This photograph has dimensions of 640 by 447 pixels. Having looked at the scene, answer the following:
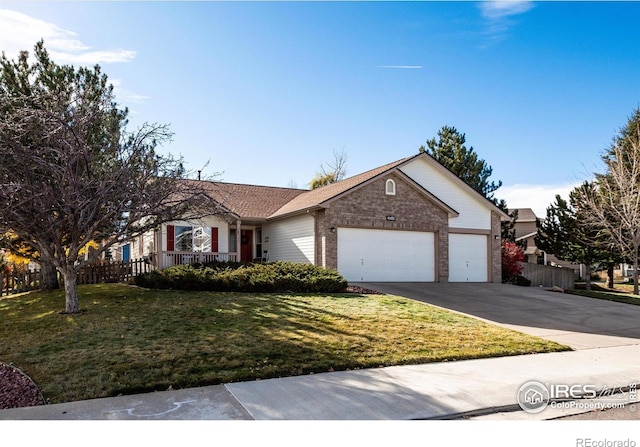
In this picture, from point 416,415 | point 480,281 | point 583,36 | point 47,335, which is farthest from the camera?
point 480,281

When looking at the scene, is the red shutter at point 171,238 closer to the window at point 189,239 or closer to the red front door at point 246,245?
the window at point 189,239

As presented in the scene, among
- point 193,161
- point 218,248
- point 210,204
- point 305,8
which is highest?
point 305,8

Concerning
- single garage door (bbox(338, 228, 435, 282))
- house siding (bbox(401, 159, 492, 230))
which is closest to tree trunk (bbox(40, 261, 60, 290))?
single garage door (bbox(338, 228, 435, 282))

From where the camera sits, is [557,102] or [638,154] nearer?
[557,102]

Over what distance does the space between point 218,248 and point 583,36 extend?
50.7 feet

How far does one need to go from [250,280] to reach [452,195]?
12241 millimetres

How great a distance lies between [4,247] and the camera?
14.6 metres

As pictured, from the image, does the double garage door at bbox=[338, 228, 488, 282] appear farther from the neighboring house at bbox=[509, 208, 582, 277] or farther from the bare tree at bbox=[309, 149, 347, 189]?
the bare tree at bbox=[309, 149, 347, 189]

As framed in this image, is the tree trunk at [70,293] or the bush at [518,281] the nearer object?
the tree trunk at [70,293]

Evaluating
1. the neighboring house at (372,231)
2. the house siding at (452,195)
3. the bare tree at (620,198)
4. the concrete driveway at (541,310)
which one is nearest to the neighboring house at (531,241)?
the bare tree at (620,198)

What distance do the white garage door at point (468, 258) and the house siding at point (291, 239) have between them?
6.93 m

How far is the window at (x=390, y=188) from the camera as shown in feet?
66.0
